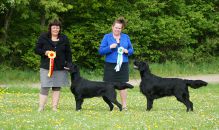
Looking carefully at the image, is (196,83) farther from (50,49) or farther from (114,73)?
(50,49)

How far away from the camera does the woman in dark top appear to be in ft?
40.7

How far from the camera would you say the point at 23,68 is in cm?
2694

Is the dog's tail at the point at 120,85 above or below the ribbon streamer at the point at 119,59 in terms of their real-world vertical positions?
below

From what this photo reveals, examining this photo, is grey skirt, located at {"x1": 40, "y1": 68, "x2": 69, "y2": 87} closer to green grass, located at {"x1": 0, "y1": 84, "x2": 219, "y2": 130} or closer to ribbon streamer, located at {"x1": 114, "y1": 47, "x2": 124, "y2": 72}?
green grass, located at {"x1": 0, "y1": 84, "x2": 219, "y2": 130}

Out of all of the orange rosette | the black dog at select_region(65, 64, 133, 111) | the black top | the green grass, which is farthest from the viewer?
the black dog at select_region(65, 64, 133, 111)

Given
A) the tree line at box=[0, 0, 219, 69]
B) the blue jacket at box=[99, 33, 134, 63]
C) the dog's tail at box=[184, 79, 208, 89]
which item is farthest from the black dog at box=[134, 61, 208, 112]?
the tree line at box=[0, 0, 219, 69]

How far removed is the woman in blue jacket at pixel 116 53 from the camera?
12.9 meters

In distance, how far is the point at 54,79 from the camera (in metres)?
12.5

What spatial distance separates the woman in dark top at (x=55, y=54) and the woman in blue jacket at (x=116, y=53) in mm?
944

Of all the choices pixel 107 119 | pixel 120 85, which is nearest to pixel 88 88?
pixel 120 85

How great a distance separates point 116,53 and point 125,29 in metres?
15.0

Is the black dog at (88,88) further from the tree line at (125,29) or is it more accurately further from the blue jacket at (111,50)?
the tree line at (125,29)

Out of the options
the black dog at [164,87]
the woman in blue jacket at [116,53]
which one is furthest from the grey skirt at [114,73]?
the black dog at [164,87]

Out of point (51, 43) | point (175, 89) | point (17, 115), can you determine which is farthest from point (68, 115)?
point (175, 89)
